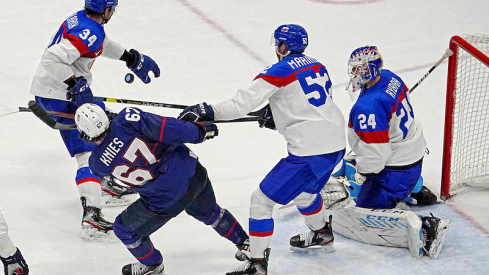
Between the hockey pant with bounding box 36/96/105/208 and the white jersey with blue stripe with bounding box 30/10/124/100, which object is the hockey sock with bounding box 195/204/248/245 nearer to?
the hockey pant with bounding box 36/96/105/208

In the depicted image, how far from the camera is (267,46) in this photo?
20.6 ft

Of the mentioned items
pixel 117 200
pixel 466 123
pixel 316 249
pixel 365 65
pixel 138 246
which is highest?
pixel 365 65

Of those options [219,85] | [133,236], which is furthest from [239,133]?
[133,236]

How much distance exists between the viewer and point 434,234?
12.6 ft

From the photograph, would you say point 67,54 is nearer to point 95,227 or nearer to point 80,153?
point 80,153

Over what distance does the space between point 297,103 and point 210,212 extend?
663 mm

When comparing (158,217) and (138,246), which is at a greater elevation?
(158,217)

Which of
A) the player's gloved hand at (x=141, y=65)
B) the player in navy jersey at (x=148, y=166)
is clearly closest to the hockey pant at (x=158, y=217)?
the player in navy jersey at (x=148, y=166)

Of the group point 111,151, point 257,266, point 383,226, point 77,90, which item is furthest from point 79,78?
point 383,226

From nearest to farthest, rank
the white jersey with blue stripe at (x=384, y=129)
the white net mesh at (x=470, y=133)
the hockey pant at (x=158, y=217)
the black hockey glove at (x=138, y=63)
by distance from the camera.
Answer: the hockey pant at (x=158, y=217), the white jersey with blue stripe at (x=384, y=129), the white net mesh at (x=470, y=133), the black hockey glove at (x=138, y=63)

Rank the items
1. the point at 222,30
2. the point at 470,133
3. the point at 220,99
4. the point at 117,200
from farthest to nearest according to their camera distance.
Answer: the point at 222,30, the point at 220,99, the point at 470,133, the point at 117,200

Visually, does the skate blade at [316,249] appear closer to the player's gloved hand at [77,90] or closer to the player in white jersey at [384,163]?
the player in white jersey at [384,163]

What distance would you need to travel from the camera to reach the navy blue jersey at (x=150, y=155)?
335 centimetres

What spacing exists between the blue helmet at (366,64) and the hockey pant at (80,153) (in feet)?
4.63
